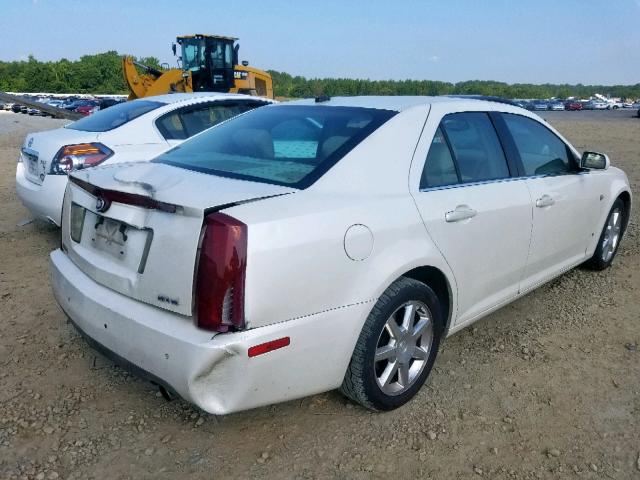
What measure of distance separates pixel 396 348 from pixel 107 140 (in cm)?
393

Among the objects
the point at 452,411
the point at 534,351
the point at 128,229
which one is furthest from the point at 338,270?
the point at 534,351

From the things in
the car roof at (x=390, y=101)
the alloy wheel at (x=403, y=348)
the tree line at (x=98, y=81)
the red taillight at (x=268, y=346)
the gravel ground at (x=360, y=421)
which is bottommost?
the gravel ground at (x=360, y=421)

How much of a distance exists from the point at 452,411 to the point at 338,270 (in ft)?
3.53

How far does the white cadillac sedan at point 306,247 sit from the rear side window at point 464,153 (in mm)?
12

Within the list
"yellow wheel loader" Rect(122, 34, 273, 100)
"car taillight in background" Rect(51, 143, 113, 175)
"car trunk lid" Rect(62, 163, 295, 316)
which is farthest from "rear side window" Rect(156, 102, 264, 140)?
"yellow wheel loader" Rect(122, 34, 273, 100)

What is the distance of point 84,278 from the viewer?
8.36 ft

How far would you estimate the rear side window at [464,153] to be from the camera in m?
2.86

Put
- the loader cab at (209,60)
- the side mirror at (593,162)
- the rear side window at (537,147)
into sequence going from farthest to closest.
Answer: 1. the loader cab at (209,60)
2. the side mirror at (593,162)
3. the rear side window at (537,147)

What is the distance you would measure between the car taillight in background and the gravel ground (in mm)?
1852

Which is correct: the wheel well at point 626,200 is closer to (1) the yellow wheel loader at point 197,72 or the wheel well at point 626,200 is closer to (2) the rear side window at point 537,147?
(2) the rear side window at point 537,147

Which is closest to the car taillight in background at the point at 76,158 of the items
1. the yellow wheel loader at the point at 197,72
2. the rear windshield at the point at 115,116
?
the rear windshield at the point at 115,116

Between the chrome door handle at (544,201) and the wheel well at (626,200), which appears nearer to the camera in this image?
the chrome door handle at (544,201)

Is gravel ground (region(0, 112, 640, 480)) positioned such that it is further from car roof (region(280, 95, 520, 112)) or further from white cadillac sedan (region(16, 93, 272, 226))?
white cadillac sedan (region(16, 93, 272, 226))

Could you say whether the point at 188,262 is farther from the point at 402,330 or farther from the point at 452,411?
the point at 452,411
